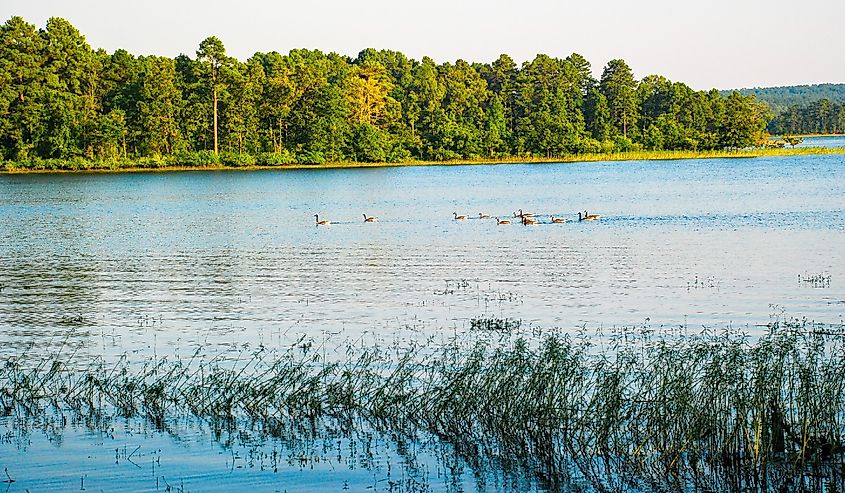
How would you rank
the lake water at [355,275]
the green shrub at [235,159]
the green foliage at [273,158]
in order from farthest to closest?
the green foliage at [273,158]
the green shrub at [235,159]
the lake water at [355,275]

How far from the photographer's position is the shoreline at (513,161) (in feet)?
335

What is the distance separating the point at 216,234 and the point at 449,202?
1941cm

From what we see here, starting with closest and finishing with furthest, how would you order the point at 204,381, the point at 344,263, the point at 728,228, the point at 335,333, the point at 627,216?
the point at 204,381
the point at 335,333
the point at 344,263
the point at 728,228
the point at 627,216

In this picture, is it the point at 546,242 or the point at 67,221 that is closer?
the point at 546,242

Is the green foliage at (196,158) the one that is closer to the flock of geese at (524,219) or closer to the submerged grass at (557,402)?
the flock of geese at (524,219)

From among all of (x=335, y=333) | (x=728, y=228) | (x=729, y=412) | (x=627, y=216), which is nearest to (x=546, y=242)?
(x=728, y=228)

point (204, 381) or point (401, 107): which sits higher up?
point (401, 107)

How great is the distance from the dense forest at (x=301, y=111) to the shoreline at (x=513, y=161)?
0.86 meters

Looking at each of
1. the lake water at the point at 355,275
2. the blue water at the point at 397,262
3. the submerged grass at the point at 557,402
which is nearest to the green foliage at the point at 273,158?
the blue water at the point at 397,262

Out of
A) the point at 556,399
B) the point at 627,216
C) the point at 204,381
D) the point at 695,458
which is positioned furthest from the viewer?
the point at 627,216

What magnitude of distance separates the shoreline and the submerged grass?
90.8 meters

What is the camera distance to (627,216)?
1742 inches

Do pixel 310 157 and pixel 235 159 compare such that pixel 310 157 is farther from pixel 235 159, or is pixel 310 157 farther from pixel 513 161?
pixel 513 161

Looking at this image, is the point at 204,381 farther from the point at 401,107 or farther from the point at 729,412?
the point at 401,107
